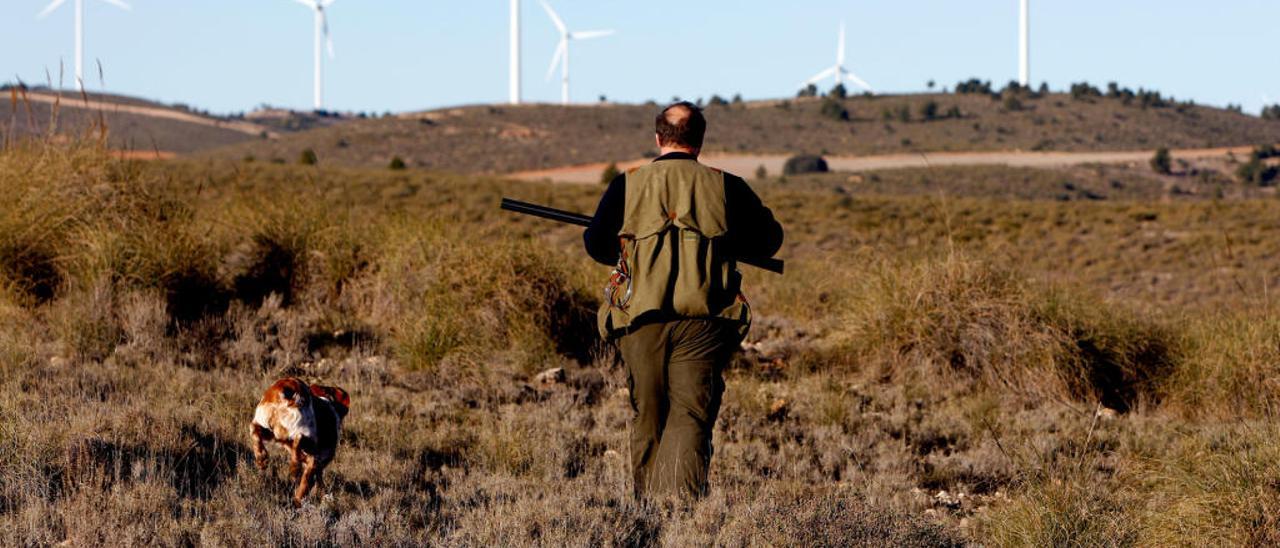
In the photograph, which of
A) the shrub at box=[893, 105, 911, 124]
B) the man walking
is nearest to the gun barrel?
the man walking

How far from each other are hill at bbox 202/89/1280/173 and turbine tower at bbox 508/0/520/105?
1481cm

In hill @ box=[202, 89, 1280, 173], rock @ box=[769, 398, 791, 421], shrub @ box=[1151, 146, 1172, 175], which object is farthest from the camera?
hill @ box=[202, 89, 1280, 173]

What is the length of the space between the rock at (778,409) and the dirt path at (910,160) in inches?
2548

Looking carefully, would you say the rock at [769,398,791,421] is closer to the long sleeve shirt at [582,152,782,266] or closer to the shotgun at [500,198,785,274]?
the shotgun at [500,198,785,274]

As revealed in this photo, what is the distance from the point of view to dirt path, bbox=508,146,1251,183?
7781 centimetres

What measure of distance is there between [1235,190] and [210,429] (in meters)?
71.0

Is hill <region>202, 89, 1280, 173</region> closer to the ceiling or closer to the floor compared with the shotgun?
closer to the ceiling

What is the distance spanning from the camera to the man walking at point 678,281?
543cm

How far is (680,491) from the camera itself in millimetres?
5695

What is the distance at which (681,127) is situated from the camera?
5562 millimetres

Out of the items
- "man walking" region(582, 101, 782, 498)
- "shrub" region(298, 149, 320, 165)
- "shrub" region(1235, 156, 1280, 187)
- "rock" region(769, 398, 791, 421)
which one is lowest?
"rock" region(769, 398, 791, 421)

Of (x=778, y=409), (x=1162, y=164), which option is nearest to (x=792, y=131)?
(x=1162, y=164)

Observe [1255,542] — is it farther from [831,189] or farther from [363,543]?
[831,189]

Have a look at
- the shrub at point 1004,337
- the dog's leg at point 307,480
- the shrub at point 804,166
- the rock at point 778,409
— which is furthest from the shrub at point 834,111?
the dog's leg at point 307,480
